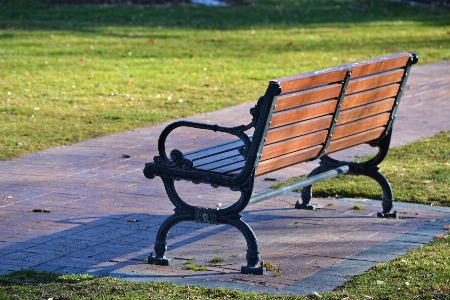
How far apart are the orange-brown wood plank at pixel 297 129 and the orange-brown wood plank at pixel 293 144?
34 mm

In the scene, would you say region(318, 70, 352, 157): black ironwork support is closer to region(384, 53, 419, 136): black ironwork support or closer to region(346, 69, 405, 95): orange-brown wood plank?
region(346, 69, 405, 95): orange-brown wood plank

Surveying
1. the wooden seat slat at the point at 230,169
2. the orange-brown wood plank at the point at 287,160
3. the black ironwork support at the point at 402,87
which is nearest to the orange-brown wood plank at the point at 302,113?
the orange-brown wood plank at the point at 287,160

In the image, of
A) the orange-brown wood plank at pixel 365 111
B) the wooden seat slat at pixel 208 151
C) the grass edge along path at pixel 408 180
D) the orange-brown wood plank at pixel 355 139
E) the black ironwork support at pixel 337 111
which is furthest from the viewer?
the grass edge along path at pixel 408 180

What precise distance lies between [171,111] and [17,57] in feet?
18.6

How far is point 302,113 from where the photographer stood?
5707 mm

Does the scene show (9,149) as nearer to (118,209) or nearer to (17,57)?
(118,209)

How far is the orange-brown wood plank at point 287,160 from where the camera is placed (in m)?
5.56

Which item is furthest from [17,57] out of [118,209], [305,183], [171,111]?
[305,183]

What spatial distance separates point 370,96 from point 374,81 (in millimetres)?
123

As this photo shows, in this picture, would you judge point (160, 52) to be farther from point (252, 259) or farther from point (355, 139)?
point (252, 259)

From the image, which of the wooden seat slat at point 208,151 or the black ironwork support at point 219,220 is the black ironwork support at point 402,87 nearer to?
the wooden seat slat at point 208,151

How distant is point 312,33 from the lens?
2045 centimetres

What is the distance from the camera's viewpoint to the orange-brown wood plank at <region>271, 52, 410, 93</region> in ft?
17.7

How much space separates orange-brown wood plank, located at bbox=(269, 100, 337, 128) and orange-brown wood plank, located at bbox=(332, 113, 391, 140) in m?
0.29
